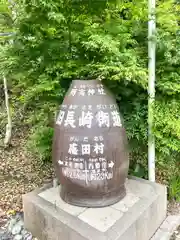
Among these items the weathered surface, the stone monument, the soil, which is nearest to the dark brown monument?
the stone monument

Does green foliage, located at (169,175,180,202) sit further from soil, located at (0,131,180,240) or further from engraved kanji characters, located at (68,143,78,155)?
engraved kanji characters, located at (68,143,78,155)

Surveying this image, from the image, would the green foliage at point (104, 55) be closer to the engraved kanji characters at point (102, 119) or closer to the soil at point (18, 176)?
the engraved kanji characters at point (102, 119)

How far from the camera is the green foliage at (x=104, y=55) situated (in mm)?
2773

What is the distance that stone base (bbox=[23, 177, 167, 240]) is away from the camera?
230cm

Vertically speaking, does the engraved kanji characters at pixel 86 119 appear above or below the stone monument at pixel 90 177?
above

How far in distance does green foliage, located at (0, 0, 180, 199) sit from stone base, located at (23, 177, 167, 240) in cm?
64

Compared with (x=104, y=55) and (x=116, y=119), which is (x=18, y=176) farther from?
(x=104, y=55)

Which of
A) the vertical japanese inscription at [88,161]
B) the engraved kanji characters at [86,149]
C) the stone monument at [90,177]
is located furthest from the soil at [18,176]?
the engraved kanji characters at [86,149]

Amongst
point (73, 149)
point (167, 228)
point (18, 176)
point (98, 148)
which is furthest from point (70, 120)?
point (18, 176)

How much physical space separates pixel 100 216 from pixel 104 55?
1.74 metres

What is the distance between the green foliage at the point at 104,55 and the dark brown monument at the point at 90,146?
0.31 metres

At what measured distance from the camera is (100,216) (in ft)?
8.13

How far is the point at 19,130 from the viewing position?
238 inches

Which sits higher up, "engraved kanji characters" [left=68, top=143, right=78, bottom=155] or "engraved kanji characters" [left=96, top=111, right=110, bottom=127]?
"engraved kanji characters" [left=96, top=111, right=110, bottom=127]
